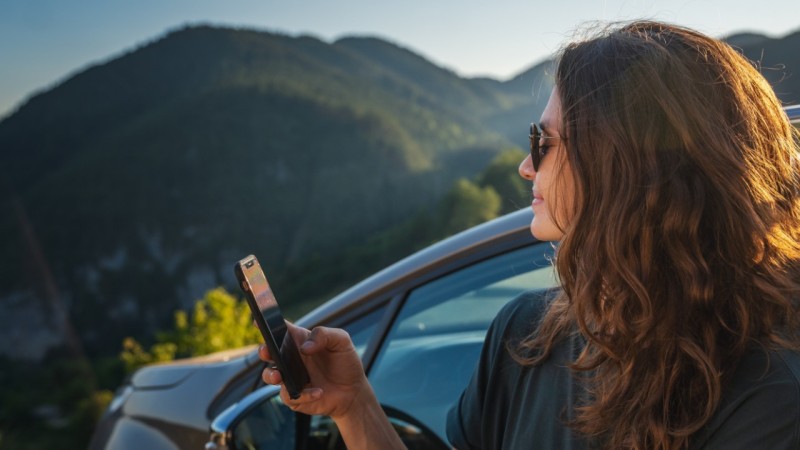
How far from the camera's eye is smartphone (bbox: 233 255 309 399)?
1.40 meters

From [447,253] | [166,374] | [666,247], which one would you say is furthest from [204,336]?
[666,247]

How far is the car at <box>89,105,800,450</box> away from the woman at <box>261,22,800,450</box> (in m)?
0.64

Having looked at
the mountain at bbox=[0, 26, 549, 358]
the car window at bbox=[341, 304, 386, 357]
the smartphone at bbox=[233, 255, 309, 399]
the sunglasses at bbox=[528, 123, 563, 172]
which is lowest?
the mountain at bbox=[0, 26, 549, 358]

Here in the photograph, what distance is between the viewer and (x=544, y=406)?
52.4 inches

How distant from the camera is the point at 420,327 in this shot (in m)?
2.19

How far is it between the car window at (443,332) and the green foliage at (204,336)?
7293mm

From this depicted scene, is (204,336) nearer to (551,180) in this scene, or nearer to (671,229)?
(551,180)

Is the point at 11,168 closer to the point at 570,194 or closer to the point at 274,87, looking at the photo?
the point at 274,87

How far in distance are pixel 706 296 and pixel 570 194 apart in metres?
0.28

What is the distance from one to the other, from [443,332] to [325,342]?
72 centimetres

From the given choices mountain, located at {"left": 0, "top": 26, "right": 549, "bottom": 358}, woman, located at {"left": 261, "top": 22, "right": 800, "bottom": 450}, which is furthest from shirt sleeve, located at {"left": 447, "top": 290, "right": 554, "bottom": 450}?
mountain, located at {"left": 0, "top": 26, "right": 549, "bottom": 358}

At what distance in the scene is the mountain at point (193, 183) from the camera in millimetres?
65188

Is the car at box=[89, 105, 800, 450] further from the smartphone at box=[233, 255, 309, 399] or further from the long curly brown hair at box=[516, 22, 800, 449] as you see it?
the long curly brown hair at box=[516, 22, 800, 449]

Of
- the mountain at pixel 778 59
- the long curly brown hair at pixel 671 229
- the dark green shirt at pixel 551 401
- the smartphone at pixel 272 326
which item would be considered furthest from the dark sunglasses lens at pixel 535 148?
the smartphone at pixel 272 326
